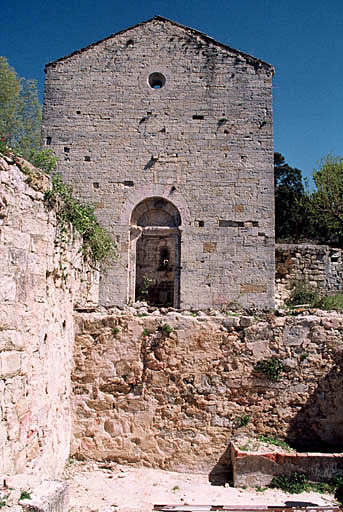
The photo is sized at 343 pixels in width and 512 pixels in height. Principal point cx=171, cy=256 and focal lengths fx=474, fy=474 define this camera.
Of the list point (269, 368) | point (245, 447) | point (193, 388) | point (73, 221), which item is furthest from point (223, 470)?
point (73, 221)

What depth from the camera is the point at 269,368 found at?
633 cm

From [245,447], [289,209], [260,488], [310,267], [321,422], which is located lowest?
[260,488]

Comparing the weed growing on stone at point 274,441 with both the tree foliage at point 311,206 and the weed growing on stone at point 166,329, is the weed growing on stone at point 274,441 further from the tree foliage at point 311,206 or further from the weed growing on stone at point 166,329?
the tree foliage at point 311,206

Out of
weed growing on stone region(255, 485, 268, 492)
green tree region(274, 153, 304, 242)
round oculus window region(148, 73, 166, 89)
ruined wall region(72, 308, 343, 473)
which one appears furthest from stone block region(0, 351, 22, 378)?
green tree region(274, 153, 304, 242)

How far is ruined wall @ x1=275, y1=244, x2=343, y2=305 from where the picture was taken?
1399 centimetres

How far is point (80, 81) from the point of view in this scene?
12.0 meters

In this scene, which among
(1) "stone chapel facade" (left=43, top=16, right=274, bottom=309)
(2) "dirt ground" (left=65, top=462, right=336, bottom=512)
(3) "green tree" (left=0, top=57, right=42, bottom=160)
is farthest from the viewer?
(3) "green tree" (left=0, top=57, right=42, bottom=160)

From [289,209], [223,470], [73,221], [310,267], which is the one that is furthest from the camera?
[289,209]

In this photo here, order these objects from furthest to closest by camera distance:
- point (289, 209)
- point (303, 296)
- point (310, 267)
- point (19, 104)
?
point (289, 209) → point (19, 104) → point (310, 267) → point (303, 296)

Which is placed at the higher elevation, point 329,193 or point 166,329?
point 329,193

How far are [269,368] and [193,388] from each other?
105 cm

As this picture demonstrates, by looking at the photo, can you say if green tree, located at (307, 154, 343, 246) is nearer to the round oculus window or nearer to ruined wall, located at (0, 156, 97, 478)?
the round oculus window

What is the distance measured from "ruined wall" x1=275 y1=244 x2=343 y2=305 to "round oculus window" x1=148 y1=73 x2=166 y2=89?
18.9ft

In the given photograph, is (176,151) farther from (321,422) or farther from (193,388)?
(321,422)
